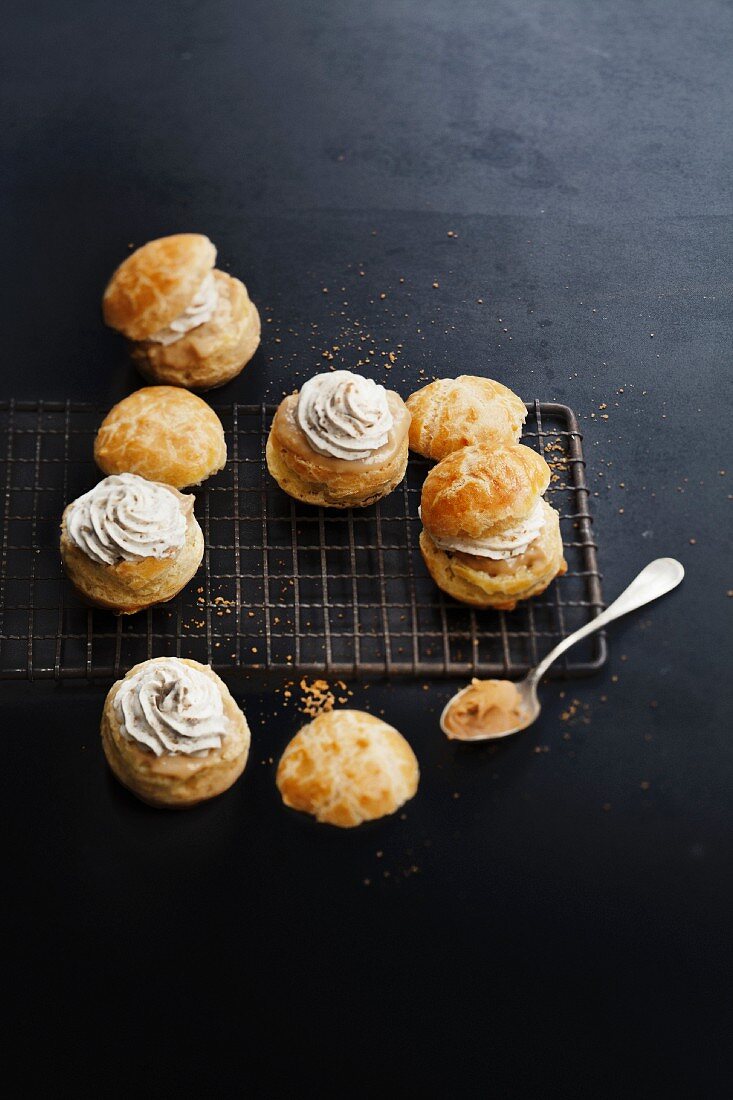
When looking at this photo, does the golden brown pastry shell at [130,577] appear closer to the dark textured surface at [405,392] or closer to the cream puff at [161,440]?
the cream puff at [161,440]

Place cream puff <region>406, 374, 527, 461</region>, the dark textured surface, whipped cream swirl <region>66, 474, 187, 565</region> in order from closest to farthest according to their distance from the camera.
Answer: the dark textured surface, whipped cream swirl <region>66, 474, 187, 565</region>, cream puff <region>406, 374, 527, 461</region>

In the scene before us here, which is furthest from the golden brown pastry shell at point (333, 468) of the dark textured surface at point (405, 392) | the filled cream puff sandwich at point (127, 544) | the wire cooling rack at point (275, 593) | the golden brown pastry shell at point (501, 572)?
the dark textured surface at point (405, 392)

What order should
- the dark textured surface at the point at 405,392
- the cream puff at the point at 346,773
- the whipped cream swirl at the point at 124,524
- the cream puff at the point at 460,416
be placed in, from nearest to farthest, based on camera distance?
the dark textured surface at the point at 405,392 → the cream puff at the point at 346,773 → the whipped cream swirl at the point at 124,524 → the cream puff at the point at 460,416

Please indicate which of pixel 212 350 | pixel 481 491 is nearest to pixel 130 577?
pixel 212 350

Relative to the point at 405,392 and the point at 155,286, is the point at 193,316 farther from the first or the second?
the point at 405,392

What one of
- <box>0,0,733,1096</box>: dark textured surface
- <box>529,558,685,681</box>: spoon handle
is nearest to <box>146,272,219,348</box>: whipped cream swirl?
<box>0,0,733,1096</box>: dark textured surface

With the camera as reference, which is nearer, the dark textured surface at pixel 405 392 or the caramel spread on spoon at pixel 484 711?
the dark textured surface at pixel 405 392

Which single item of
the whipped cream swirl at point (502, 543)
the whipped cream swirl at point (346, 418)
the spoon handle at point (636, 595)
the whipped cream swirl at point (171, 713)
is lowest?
the whipped cream swirl at point (171, 713)

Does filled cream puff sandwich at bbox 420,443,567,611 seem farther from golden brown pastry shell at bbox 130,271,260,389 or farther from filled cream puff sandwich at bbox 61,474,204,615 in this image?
golden brown pastry shell at bbox 130,271,260,389
